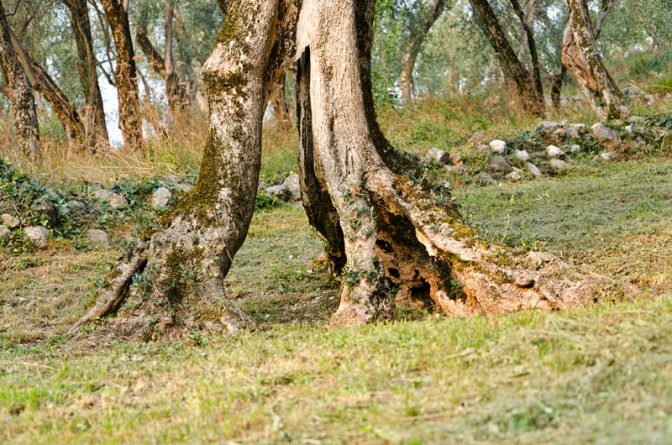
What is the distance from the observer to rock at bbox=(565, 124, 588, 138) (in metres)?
14.3

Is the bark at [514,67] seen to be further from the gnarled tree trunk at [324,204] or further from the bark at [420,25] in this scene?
the gnarled tree trunk at [324,204]

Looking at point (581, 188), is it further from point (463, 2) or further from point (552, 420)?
point (463, 2)

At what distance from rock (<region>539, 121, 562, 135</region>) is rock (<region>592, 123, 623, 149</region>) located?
2.34ft

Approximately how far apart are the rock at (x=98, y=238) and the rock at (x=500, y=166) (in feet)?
19.1

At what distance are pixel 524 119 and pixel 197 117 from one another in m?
6.14

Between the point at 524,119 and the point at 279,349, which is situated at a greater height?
the point at 524,119

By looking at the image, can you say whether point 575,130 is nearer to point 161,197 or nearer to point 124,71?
point 161,197

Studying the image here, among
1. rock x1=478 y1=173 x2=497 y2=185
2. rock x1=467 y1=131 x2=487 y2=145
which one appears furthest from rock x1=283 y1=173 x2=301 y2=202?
rock x1=467 y1=131 x2=487 y2=145

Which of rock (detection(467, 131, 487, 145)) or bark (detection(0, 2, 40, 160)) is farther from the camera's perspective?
rock (detection(467, 131, 487, 145))

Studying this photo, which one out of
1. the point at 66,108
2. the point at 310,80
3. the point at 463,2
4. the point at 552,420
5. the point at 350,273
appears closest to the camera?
the point at 552,420

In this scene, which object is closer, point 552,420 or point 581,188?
point 552,420

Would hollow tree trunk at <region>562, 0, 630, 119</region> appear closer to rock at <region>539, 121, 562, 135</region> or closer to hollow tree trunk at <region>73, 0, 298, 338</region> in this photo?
rock at <region>539, 121, 562, 135</region>

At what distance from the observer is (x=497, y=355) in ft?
12.9

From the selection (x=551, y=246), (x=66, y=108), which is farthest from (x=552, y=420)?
(x=66, y=108)
